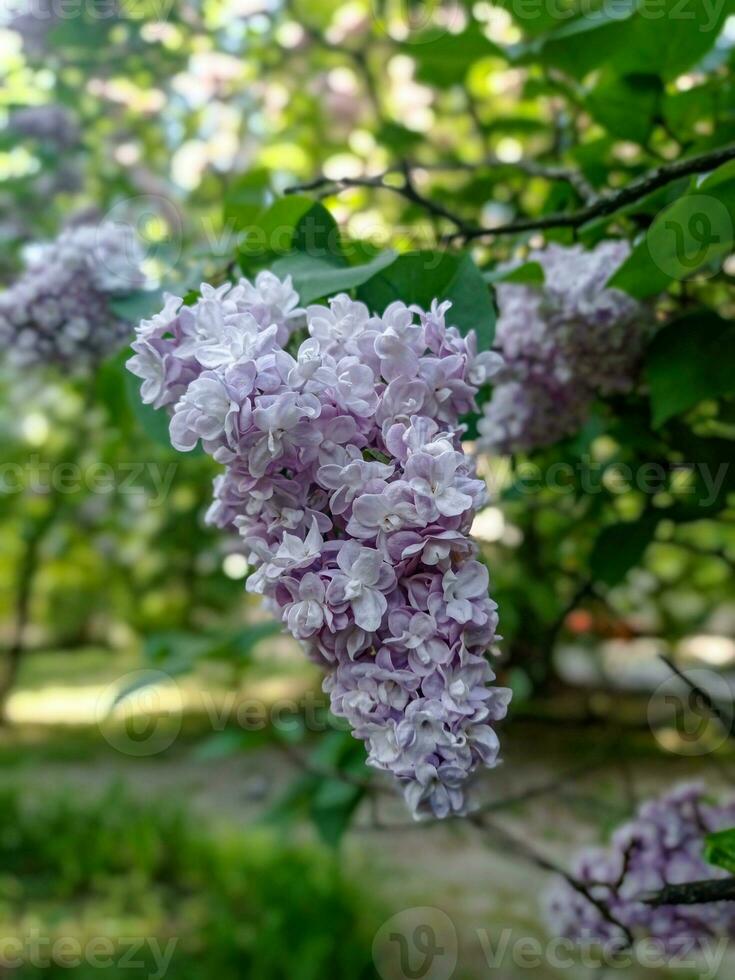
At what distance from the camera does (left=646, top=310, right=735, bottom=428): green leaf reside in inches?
26.1

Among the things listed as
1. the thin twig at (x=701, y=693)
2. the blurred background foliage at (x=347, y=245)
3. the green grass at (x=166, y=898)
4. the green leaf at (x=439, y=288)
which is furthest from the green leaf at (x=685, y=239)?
the green grass at (x=166, y=898)

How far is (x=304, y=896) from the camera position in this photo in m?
2.03

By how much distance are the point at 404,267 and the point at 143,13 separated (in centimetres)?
142

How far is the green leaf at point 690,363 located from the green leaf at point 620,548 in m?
0.19

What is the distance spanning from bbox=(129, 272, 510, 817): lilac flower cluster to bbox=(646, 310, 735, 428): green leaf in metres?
0.29

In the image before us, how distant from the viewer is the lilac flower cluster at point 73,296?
0.81 metres

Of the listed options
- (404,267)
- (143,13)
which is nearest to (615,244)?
(404,267)

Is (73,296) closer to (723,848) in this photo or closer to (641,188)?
(641,188)

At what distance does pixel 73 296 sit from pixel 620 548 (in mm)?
539


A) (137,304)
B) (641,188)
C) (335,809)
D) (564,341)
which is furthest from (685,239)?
(335,809)

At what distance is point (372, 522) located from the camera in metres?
0.41

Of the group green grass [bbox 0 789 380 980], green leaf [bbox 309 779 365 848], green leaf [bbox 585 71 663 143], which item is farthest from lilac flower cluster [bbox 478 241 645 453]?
green grass [bbox 0 789 380 980]

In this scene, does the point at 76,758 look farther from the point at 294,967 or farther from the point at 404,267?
the point at 404,267

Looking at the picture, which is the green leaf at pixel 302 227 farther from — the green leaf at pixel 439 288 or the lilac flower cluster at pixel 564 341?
the lilac flower cluster at pixel 564 341
